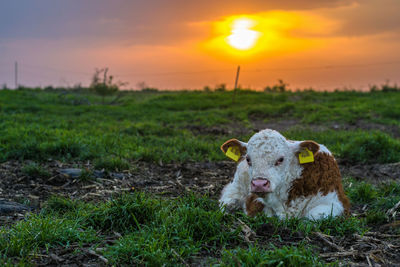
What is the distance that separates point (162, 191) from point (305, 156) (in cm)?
250

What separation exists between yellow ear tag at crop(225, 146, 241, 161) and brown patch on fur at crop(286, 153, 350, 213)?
0.93 metres

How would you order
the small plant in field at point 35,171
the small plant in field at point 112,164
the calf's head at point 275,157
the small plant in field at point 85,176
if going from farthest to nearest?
the small plant in field at point 112,164
the small plant in field at point 35,171
the small plant in field at point 85,176
the calf's head at point 275,157

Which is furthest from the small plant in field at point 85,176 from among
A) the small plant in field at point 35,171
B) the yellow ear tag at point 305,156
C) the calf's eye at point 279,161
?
the yellow ear tag at point 305,156

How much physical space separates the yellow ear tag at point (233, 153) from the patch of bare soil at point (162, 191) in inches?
34.9

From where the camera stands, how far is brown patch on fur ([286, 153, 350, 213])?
497 centimetres

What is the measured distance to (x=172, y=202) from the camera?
5.21m

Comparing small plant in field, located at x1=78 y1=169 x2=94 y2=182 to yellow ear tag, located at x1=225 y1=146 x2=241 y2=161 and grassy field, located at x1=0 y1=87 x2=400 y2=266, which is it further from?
yellow ear tag, located at x1=225 y1=146 x2=241 y2=161

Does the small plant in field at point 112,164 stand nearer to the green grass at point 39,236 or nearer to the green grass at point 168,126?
the green grass at point 168,126

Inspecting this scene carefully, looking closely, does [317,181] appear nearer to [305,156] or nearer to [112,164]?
[305,156]

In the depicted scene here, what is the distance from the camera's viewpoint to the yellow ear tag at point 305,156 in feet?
16.1

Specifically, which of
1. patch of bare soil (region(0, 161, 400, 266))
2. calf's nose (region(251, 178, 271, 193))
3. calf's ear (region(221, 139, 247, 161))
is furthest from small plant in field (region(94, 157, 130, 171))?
calf's nose (region(251, 178, 271, 193))

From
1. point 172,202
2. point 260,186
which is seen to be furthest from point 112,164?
point 260,186

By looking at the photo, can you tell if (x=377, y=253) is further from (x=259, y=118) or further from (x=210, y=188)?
(x=259, y=118)

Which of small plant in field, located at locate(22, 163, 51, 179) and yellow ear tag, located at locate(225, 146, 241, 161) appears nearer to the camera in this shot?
yellow ear tag, located at locate(225, 146, 241, 161)
